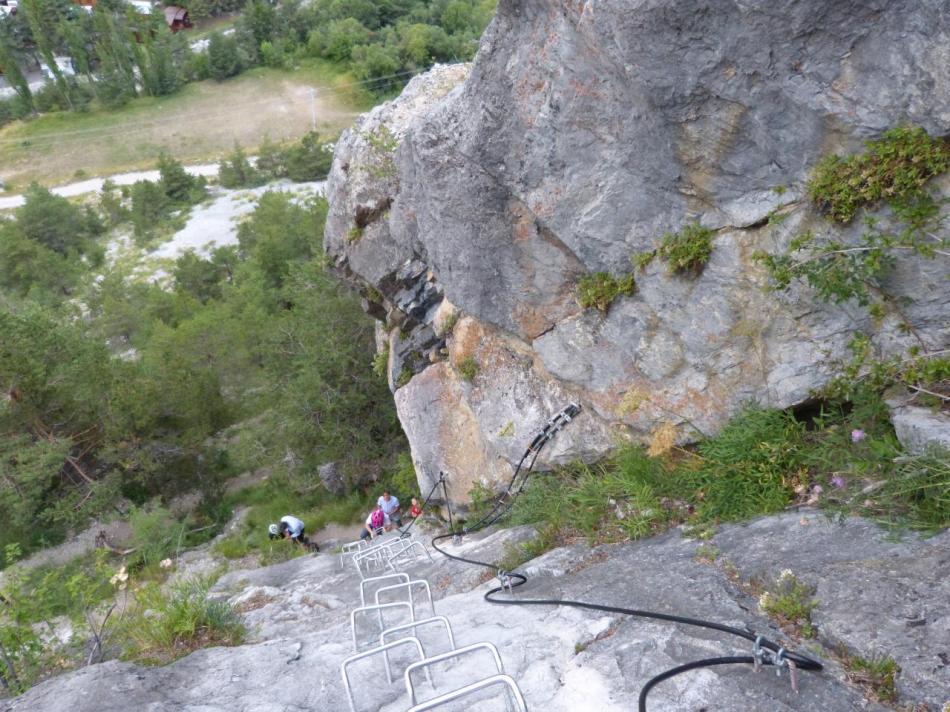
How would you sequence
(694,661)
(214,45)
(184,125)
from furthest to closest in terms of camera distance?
(214,45)
(184,125)
(694,661)

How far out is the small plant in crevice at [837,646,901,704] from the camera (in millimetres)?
3217

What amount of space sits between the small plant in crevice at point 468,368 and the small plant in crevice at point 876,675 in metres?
6.53

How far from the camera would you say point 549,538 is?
6500 millimetres

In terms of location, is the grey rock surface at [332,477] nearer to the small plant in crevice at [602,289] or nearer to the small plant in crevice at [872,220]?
the small plant in crevice at [602,289]

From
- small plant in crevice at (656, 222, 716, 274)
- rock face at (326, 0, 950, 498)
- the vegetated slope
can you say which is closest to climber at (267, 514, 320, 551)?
rock face at (326, 0, 950, 498)

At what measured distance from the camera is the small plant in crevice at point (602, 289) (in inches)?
270

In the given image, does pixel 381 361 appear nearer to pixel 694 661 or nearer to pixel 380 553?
pixel 380 553

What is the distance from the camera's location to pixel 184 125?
68.5 meters

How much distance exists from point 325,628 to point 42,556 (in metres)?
16.7

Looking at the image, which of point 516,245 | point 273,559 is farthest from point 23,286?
point 516,245

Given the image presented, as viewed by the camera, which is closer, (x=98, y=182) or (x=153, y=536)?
(x=153, y=536)

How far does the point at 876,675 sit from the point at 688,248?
12.8 feet

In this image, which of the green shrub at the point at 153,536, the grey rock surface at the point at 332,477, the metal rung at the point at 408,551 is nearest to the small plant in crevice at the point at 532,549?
the metal rung at the point at 408,551

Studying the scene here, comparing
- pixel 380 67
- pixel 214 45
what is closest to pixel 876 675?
pixel 380 67
